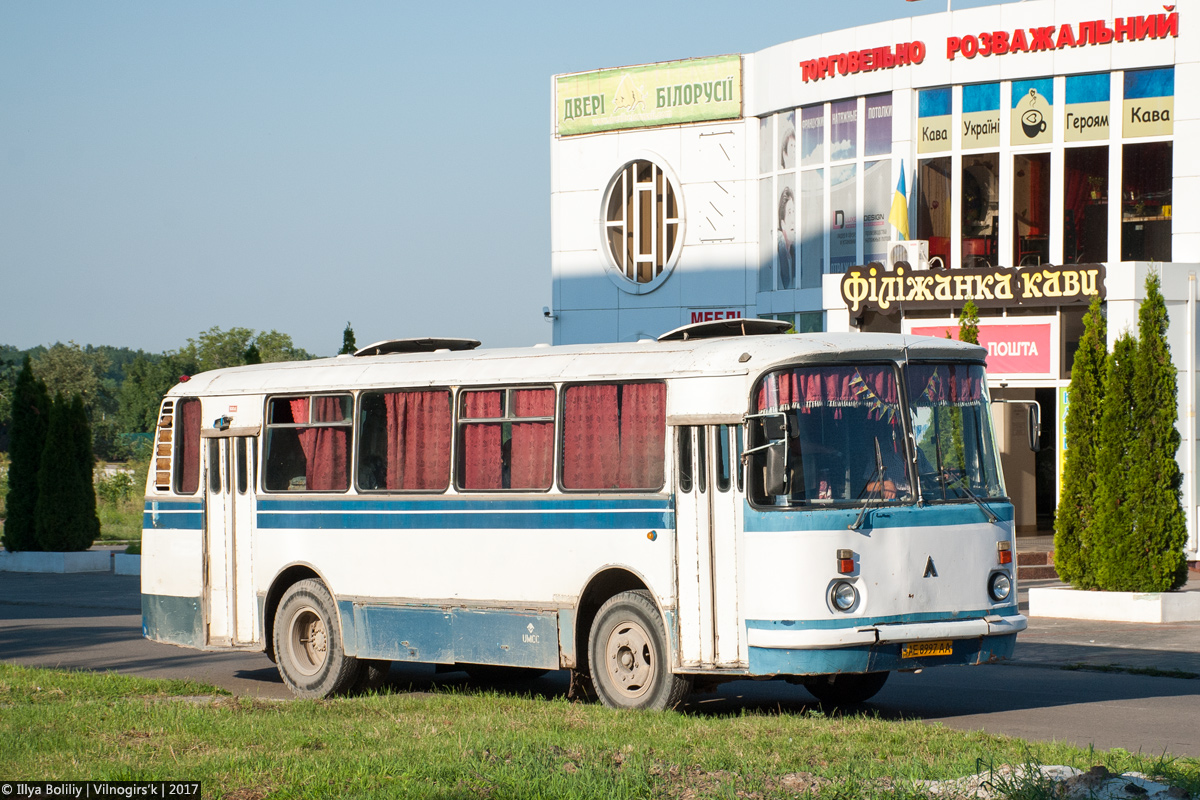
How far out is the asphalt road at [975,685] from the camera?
11.3m

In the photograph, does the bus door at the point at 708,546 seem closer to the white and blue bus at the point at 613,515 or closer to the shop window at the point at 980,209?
the white and blue bus at the point at 613,515

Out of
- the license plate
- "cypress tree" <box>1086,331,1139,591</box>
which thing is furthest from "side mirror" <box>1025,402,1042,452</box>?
"cypress tree" <box>1086,331,1139,591</box>

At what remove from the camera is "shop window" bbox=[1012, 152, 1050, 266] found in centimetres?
2969

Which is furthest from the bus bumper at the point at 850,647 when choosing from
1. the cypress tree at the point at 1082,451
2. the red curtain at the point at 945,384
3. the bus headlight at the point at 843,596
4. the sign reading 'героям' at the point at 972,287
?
the sign reading 'героям' at the point at 972,287

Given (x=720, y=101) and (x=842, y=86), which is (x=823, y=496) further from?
(x=720, y=101)

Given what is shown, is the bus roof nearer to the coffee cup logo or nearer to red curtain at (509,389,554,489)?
red curtain at (509,389,554,489)

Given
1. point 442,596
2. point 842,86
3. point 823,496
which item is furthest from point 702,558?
point 842,86

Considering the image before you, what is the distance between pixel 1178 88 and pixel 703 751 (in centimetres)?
2264

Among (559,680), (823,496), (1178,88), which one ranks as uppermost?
(1178,88)

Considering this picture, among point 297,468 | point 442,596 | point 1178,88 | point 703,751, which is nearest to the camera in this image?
point 703,751

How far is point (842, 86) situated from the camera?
105 ft

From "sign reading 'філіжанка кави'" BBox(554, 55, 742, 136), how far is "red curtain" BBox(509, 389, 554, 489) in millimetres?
23895

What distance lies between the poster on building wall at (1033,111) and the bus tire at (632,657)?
20.7m

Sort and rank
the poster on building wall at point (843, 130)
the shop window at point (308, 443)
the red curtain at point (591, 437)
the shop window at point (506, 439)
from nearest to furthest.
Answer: the red curtain at point (591, 437)
the shop window at point (506, 439)
the shop window at point (308, 443)
the poster on building wall at point (843, 130)
